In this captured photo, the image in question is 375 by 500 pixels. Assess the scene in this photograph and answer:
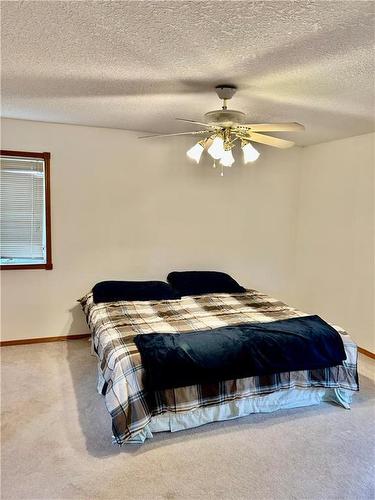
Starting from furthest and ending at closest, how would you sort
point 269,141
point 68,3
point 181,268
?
point 181,268 < point 269,141 < point 68,3

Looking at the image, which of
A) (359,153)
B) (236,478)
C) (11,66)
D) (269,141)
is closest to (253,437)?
(236,478)

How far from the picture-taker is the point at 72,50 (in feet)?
6.54

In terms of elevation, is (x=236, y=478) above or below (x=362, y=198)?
below

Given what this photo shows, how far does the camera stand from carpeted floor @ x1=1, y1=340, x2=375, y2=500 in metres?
1.98

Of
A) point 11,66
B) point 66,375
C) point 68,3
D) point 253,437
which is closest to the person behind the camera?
point 68,3

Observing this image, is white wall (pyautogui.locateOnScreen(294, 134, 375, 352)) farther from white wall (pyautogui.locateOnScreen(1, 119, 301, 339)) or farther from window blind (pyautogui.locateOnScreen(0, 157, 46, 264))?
window blind (pyautogui.locateOnScreen(0, 157, 46, 264))

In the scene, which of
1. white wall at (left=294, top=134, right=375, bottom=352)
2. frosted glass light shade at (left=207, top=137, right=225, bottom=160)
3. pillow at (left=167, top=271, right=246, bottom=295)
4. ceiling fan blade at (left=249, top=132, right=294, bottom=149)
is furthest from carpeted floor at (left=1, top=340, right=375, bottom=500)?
ceiling fan blade at (left=249, top=132, right=294, bottom=149)

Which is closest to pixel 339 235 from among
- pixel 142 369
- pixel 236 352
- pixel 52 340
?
pixel 236 352

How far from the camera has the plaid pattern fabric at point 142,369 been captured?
2.30 meters

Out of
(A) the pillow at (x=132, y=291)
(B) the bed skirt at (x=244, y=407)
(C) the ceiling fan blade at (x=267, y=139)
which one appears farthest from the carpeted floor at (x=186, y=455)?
(C) the ceiling fan blade at (x=267, y=139)

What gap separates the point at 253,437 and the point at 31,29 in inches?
104

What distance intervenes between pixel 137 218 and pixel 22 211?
1204 millimetres

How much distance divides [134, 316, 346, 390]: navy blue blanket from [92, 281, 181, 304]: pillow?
1127 mm

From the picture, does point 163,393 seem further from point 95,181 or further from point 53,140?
point 53,140
